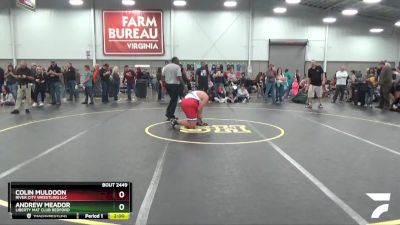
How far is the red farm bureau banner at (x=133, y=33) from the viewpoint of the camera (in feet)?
79.7

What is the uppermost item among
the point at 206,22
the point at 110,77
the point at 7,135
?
the point at 206,22

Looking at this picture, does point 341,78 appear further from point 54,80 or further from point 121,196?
point 121,196

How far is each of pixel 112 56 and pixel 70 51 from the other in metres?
2.75

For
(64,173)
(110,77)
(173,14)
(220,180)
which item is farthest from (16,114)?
(173,14)

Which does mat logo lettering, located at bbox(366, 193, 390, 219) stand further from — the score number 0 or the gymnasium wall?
the gymnasium wall

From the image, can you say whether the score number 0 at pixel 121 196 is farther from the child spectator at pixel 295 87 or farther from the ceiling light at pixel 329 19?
the ceiling light at pixel 329 19

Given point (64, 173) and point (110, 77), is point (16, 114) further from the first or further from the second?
point (64, 173)

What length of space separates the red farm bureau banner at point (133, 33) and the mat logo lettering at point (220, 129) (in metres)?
16.1

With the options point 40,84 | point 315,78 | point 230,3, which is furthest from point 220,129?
point 230,3

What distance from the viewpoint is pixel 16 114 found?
1201cm

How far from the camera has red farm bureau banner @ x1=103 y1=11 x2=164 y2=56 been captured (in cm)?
2428

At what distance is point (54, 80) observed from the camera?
15086 mm

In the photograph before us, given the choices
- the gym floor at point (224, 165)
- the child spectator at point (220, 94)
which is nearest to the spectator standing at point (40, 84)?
the gym floor at point (224, 165)
